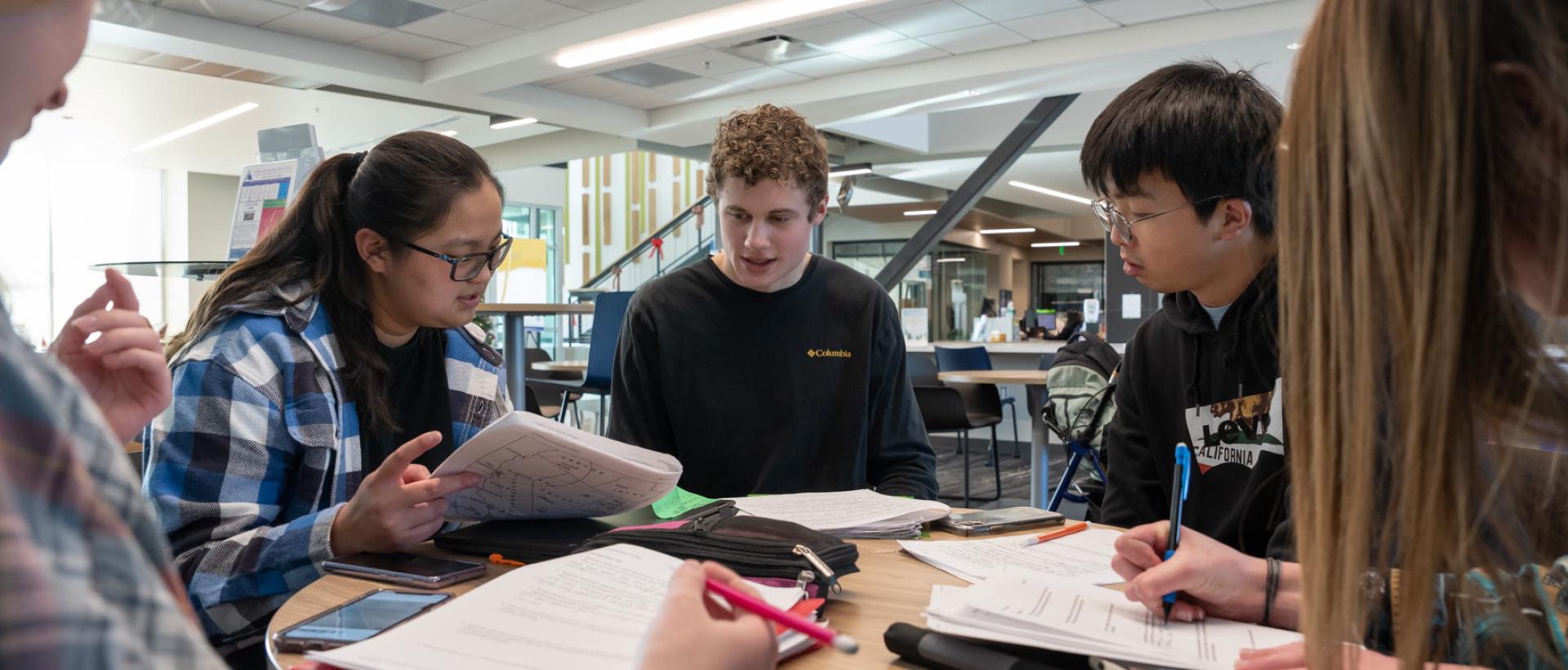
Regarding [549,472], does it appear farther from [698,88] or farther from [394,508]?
[698,88]

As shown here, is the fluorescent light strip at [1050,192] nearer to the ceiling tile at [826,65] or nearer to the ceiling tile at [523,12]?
the ceiling tile at [826,65]

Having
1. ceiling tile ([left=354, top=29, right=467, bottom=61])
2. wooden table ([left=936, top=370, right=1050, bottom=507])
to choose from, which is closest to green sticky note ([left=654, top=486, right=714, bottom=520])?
wooden table ([left=936, top=370, right=1050, bottom=507])

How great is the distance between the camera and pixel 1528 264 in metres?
0.59

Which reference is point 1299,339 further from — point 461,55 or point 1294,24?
point 461,55

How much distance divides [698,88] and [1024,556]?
28.2 feet

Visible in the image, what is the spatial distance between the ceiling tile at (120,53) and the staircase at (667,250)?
4.27 m

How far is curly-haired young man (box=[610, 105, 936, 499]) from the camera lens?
2.06 meters

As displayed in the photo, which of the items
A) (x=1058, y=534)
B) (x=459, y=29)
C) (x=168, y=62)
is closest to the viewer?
(x=1058, y=534)

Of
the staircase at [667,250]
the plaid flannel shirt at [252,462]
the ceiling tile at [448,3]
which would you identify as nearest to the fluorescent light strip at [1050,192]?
the staircase at [667,250]

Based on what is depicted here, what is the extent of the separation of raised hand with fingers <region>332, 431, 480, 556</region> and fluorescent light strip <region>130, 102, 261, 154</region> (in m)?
9.85

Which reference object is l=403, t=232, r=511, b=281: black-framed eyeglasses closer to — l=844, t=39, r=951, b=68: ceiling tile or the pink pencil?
the pink pencil

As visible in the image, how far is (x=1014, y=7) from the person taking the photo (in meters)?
7.03

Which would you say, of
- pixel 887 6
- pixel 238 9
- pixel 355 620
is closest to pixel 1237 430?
pixel 355 620

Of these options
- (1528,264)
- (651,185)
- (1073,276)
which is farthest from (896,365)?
(1073,276)
